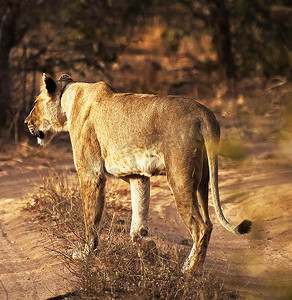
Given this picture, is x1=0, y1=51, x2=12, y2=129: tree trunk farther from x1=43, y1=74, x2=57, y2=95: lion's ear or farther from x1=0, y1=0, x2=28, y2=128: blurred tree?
x1=43, y1=74, x2=57, y2=95: lion's ear

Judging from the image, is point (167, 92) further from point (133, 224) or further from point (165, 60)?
point (133, 224)

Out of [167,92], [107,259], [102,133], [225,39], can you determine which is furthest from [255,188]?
[225,39]

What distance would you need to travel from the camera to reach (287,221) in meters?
6.46

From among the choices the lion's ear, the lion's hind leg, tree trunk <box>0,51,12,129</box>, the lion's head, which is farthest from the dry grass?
tree trunk <box>0,51,12,129</box>

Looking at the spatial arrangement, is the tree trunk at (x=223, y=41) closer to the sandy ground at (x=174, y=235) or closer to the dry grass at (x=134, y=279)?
the sandy ground at (x=174, y=235)

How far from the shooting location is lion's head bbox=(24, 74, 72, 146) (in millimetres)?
5977

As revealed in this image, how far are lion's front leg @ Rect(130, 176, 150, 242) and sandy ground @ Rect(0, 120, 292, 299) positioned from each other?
2.25ft

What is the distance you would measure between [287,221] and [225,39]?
9.37 metres

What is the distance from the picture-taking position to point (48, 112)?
6.00m

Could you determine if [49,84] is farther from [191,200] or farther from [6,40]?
[6,40]

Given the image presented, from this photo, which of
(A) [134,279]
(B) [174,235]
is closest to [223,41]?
(B) [174,235]

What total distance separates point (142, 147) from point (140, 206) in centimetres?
96

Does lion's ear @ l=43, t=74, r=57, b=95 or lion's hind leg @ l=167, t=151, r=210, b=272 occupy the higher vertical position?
lion's ear @ l=43, t=74, r=57, b=95

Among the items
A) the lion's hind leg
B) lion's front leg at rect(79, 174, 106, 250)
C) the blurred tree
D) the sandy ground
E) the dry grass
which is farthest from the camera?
the blurred tree
